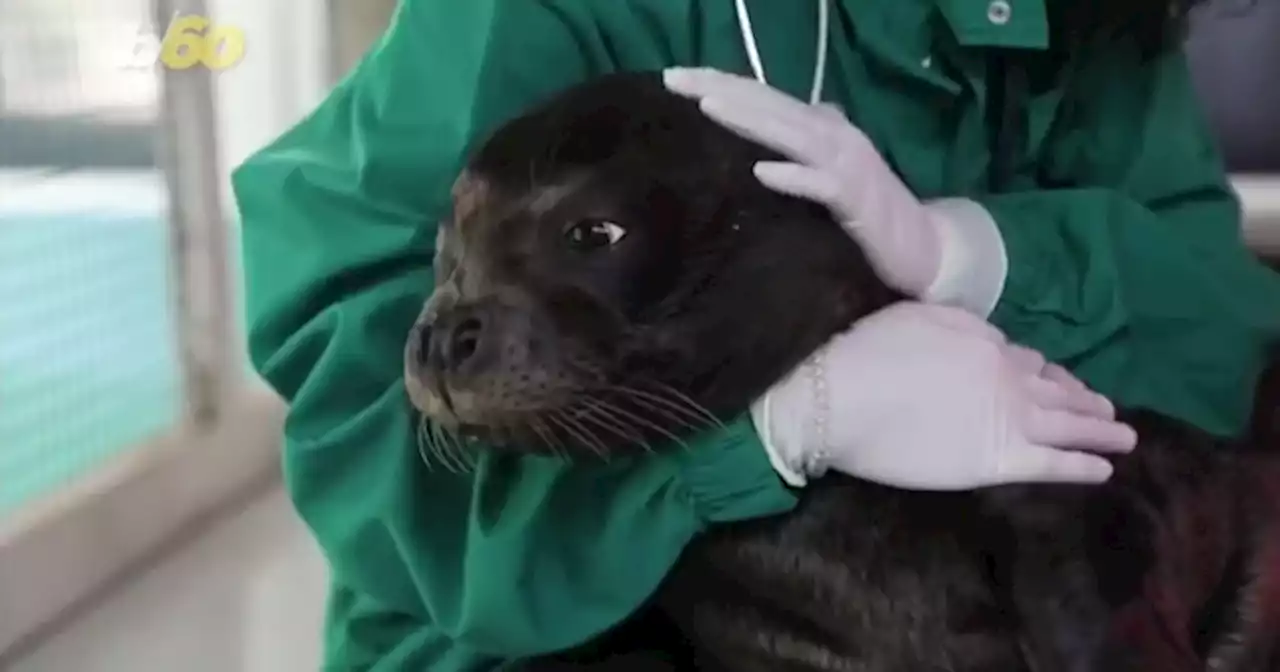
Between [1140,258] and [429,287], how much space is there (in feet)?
1.15

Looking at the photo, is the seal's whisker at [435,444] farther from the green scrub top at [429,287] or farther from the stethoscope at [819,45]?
the stethoscope at [819,45]

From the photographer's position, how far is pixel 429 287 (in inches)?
30.0

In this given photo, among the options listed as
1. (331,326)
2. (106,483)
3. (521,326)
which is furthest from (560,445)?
(106,483)

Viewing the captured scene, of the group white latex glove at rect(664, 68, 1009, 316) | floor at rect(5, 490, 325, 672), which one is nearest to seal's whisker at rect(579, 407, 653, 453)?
white latex glove at rect(664, 68, 1009, 316)

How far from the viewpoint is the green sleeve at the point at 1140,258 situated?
2.67 feet

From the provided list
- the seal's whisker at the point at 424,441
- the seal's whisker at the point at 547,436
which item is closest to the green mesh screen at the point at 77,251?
the seal's whisker at the point at 424,441

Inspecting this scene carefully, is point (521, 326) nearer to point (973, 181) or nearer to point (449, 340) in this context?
point (449, 340)

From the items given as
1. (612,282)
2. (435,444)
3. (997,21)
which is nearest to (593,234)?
(612,282)

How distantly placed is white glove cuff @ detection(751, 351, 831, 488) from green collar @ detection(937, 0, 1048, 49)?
0.19 meters

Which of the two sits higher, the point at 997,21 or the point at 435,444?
the point at 997,21

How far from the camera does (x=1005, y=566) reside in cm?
67

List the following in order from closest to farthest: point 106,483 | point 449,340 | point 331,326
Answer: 1. point 449,340
2. point 331,326
3. point 106,483

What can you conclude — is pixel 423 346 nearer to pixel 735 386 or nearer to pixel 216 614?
pixel 735 386

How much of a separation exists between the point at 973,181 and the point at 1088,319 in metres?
0.09
